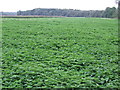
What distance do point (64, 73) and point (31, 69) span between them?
721mm

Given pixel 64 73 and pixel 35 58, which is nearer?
pixel 64 73

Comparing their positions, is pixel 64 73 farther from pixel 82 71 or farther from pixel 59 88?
pixel 59 88

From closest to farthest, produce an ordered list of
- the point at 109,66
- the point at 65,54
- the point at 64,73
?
the point at 64,73, the point at 109,66, the point at 65,54

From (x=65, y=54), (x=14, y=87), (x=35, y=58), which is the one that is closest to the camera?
(x=14, y=87)

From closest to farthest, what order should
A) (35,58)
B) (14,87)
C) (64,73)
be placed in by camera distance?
1. (14,87)
2. (64,73)
3. (35,58)

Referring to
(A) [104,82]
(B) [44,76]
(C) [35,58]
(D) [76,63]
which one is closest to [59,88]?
(B) [44,76]

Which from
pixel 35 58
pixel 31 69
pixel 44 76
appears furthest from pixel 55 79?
pixel 35 58

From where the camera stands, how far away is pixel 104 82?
3957mm

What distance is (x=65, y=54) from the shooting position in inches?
237

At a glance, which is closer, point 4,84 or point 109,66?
point 4,84

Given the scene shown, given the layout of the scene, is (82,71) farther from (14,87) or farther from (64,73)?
(14,87)

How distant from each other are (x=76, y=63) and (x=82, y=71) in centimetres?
66

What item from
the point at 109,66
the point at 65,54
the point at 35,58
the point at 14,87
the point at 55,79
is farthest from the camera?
the point at 65,54

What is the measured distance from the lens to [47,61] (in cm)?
512
